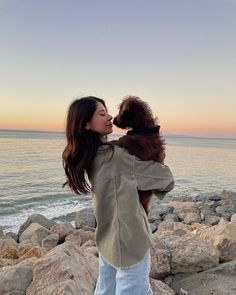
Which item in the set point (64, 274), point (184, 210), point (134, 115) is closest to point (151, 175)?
point (134, 115)

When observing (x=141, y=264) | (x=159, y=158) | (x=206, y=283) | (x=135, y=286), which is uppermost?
(x=159, y=158)

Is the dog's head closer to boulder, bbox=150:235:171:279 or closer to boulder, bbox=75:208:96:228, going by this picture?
boulder, bbox=150:235:171:279

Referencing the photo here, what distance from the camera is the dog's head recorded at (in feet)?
7.85

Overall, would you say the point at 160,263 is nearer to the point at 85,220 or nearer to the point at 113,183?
the point at 113,183

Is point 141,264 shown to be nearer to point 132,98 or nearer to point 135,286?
point 135,286

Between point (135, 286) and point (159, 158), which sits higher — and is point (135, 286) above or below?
below

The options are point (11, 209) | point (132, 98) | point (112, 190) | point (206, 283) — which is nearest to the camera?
point (112, 190)

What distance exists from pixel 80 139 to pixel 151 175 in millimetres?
530

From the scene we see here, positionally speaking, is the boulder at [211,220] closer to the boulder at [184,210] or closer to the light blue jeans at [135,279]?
the boulder at [184,210]

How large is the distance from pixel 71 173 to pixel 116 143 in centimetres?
41

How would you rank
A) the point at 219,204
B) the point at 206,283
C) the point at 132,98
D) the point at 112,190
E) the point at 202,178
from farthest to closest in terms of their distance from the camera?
the point at 202,178, the point at 219,204, the point at 206,283, the point at 132,98, the point at 112,190

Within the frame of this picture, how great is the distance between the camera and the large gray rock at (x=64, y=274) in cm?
380

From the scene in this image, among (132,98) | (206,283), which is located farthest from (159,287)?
(132,98)

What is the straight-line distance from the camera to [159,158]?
234 centimetres
